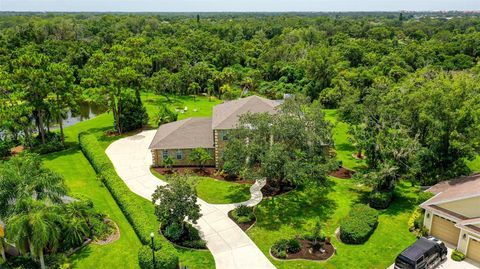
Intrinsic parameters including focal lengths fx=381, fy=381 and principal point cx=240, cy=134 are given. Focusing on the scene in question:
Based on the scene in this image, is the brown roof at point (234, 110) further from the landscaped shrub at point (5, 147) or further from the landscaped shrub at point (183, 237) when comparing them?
the landscaped shrub at point (5, 147)

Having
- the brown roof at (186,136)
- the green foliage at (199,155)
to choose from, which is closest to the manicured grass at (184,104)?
the brown roof at (186,136)

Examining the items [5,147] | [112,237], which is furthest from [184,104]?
[112,237]

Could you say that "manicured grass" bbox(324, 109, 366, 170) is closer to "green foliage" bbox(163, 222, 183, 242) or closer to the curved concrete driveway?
the curved concrete driveway

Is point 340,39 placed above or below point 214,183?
above

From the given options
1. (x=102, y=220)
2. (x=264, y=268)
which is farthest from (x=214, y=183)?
(x=264, y=268)

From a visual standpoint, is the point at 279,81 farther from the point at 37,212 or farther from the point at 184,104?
the point at 37,212

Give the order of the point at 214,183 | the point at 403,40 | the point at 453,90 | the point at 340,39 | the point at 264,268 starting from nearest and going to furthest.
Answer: the point at 264,268 → the point at 453,90 → the point at 214,183 → the point at 340,39 → the point at 403,40

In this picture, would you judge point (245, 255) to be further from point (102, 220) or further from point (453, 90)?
point (453, 90)
